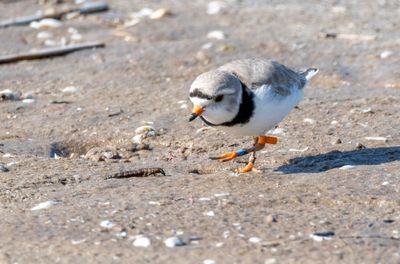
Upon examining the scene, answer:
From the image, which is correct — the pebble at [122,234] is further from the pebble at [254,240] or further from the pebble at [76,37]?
the pebble at [76,37]

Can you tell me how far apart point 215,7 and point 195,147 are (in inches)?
155

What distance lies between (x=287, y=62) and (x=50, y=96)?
6.14 ft

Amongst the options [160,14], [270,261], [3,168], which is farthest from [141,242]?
[160,14]

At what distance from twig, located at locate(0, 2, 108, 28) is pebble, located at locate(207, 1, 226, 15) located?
1.02 m

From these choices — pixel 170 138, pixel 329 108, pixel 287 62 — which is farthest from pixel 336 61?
pixel 170 138

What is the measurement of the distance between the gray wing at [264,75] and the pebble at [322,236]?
1127 mm

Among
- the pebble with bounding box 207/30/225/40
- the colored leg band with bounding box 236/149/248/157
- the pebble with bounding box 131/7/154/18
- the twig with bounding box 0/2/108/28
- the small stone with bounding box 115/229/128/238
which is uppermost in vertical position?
the small stone with bounding box 115/229/128/238

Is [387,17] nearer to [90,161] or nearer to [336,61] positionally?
[336,61]

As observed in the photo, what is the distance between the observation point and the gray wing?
16.3 feet

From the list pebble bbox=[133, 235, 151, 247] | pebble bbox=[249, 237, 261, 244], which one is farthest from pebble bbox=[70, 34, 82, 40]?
pebble bbox=[249, 237, 261, 244]

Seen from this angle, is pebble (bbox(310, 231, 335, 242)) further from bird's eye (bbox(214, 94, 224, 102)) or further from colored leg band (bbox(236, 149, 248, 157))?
colored leg band (bbox(236, 149, 248, 157))

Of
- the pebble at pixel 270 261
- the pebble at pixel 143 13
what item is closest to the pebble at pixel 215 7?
the pebble at pixel 143 13

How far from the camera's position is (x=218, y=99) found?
4.82 metres

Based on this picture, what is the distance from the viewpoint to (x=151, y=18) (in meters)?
9.03
